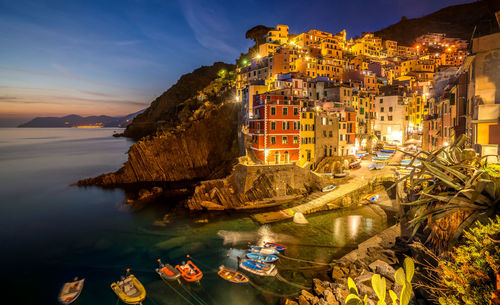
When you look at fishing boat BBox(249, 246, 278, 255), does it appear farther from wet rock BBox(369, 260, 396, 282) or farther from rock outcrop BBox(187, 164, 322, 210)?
rock outcrop BBox(187, 164, 322, 210)

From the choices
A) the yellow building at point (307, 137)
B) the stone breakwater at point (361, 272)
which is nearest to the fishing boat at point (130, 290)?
the stone breakwater at point (361, 272)

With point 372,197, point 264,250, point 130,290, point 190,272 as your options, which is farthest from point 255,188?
point 130,290

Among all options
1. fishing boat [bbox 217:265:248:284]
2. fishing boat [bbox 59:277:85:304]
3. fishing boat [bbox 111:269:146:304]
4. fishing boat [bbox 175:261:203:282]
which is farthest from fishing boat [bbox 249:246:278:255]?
fishing boat [bbox 59:277:85:304]

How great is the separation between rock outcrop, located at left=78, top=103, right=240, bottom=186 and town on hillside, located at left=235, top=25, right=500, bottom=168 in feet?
24.6

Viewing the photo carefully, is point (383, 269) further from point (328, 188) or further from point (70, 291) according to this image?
point (70, 291)

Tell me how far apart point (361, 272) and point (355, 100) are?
43504 millimetres

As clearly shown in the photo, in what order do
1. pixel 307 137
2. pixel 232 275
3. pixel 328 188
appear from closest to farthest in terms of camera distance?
pixel 232 275, pixel 328 188, pixel 307 137

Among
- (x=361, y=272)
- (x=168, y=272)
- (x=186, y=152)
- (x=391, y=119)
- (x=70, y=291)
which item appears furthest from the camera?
(x=186, y=152)

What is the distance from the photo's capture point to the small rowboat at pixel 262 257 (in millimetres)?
21203

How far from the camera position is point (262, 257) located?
21.5 metres

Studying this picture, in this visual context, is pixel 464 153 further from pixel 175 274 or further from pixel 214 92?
pixel 214 92

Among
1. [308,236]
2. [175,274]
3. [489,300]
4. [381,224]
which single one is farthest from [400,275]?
[381,224]

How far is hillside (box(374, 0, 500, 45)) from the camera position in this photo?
422 feet

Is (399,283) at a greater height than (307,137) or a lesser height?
lesser
